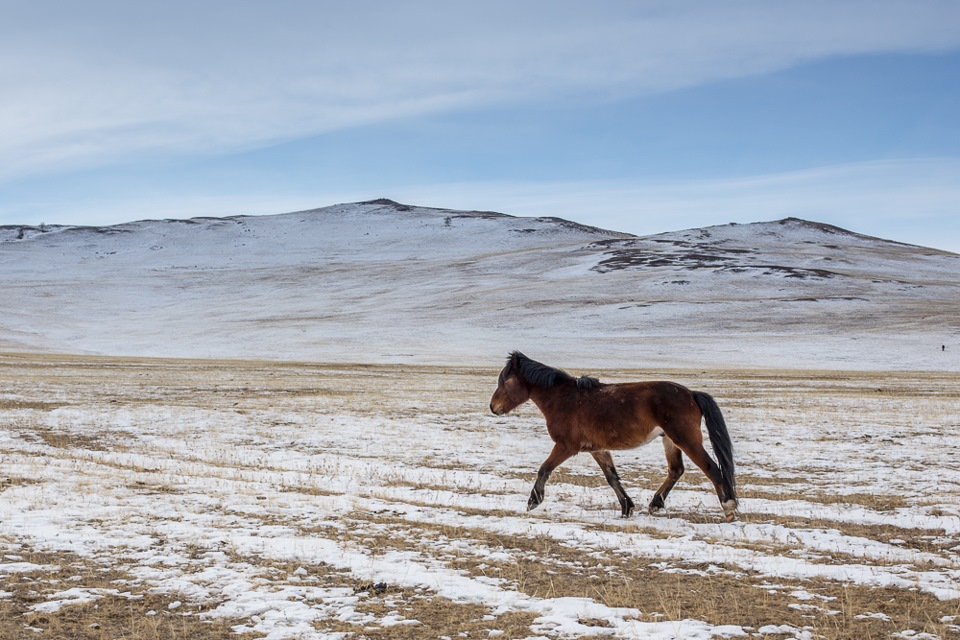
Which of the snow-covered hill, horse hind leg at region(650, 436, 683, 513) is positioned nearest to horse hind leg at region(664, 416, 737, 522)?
horse hind leg at region(650, 436, 683, 513)

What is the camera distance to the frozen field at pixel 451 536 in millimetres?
6980

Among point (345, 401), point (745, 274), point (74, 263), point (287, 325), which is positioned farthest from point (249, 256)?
point (345, 401)

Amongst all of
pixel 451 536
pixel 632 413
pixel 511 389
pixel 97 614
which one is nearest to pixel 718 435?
pixel 632 413

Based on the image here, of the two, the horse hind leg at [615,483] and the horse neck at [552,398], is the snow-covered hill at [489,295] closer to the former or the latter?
the horse neck at [552,398]

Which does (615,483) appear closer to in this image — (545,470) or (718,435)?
(545,470)

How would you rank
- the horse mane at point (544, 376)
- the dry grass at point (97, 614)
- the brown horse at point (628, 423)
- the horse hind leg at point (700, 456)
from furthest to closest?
the horse mane at point (544, 376)
the brown horse at point (628, 423)
the horse hind leg at point (700, 456)
the dry grass at point (97, 614)

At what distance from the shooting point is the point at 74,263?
496 feet

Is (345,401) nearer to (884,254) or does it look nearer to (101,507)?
(101,507)

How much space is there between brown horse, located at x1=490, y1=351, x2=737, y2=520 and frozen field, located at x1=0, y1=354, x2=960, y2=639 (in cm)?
62

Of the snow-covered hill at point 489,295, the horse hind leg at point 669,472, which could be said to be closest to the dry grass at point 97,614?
the horse hind leg at point 669,472

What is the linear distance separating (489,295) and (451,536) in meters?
96.4

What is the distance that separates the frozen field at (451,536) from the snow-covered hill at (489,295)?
45.7m

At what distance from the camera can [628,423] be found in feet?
36.4

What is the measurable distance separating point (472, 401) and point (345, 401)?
492 centimetres
